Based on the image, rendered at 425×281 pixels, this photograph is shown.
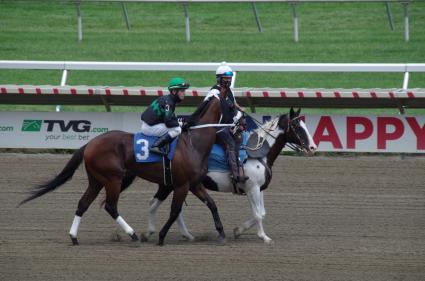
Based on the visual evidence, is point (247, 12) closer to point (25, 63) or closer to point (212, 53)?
point (212, 53)

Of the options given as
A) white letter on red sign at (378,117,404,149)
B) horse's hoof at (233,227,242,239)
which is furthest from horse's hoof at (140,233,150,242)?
white letter on red sign at (378,117,404,149)

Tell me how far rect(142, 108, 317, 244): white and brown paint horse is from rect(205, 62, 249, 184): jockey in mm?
144

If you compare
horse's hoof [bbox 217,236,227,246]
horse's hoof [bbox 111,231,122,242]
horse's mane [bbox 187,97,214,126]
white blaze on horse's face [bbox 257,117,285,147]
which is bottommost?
horse's hoof [bbox 217,236,227,246]

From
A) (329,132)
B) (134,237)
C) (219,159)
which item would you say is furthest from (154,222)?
(329,132)

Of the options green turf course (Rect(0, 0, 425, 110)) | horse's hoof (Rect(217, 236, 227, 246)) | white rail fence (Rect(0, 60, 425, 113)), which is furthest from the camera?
green turf course (Rect(0, 0, 425, 110))

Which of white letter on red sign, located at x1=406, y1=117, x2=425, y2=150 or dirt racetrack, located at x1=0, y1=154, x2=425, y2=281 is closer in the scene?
dirt racetrack, located at x1=0, y1=154, x2=425, y2=281

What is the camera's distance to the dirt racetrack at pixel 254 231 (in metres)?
9.82

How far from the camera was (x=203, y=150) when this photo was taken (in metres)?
11.5

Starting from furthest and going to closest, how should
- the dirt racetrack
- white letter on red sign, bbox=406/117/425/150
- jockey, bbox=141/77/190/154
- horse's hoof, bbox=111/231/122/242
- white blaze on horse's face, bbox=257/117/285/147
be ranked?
white letter on red sign, bbox=406/117/425/150 → white blaze on horse's face, bbox=257/117/285/147 → horse's hoof, bbox=111/231/122/242 → jockey, bbox=141/77/190/154 → the dirt racetrack

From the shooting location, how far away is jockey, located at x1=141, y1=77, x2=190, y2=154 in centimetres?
1118

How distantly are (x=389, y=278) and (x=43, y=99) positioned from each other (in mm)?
10740

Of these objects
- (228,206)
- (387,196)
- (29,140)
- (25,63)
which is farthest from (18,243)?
(25,63)

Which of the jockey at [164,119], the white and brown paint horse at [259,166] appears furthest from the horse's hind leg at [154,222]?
the jockey at [164,119]

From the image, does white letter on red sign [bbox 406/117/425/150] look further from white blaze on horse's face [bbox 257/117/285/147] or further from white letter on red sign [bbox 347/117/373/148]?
white blaze on horse's face [bbox 257/117/285/147]
